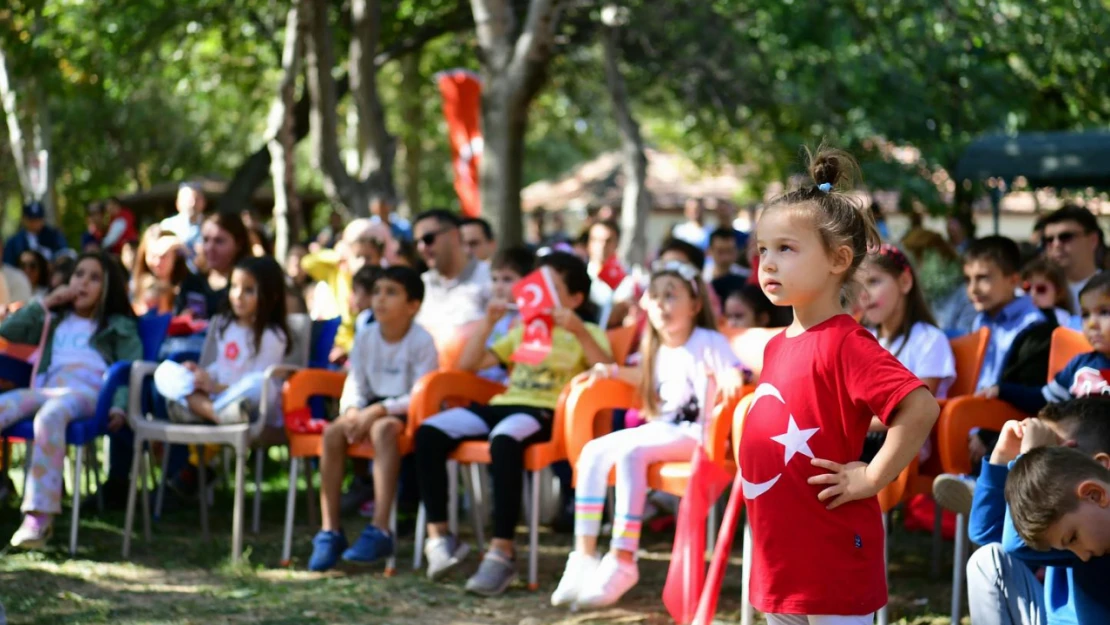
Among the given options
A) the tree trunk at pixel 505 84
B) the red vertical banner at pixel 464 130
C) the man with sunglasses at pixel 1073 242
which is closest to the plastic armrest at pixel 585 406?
the man with sunglasses at pixel 1073 242

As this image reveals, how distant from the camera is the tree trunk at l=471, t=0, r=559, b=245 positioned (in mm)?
8922

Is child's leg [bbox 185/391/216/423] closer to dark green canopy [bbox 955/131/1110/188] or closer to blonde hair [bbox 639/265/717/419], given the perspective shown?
blonde hair [bbox 639/265/717/419]

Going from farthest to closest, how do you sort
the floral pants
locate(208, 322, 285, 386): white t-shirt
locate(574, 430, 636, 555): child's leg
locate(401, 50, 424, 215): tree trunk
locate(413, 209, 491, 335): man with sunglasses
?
locate(401, 50, 424, 215): tree trunk, locate(413, 209, 491, 335): man with sunglasses, locate(208, 322, 285, 386): white t-shirt, the floral pants, locate(574, 430, 636, 555): child's leg

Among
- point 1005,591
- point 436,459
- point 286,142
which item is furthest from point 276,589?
point 286,142

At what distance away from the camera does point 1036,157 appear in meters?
11.1

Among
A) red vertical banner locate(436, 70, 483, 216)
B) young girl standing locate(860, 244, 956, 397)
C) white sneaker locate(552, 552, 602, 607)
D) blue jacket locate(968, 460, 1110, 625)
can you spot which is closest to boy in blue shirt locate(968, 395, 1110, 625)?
blue jacket locate(968, 460, 1110, 625)

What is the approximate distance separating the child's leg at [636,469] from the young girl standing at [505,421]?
54 centimetres

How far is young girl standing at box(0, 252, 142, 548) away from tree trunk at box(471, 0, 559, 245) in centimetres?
332

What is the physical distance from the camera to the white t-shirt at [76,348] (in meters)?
6.48

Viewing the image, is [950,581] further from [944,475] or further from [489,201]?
[489,201]

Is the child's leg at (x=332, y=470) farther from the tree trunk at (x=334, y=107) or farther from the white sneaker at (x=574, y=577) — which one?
the tree trunk at (x=334, y=107)

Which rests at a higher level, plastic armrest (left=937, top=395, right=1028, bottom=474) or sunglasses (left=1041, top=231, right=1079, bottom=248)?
sunglasses (left=1041, top=231, right=1079, bottom=248)

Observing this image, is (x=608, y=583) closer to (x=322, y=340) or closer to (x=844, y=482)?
(x=844, y=482)

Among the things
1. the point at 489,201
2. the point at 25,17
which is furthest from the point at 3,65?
the point at 489,201
